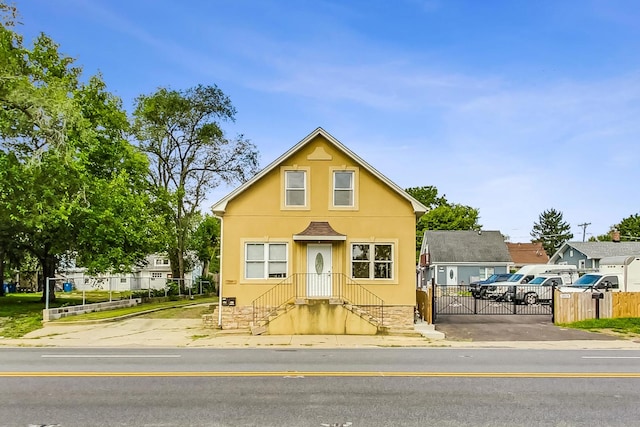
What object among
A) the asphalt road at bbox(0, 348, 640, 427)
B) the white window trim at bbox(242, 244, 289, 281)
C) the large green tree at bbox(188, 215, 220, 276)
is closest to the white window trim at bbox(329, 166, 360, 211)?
the white window trim at bbox(242, 244, 289, 281)

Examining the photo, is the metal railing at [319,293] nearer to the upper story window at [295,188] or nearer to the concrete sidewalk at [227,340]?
the concrete sidewalk at [227,340]

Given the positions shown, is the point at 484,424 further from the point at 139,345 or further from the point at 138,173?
the point at 138,173

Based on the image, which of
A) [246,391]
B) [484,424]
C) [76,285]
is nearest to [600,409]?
[484,424]

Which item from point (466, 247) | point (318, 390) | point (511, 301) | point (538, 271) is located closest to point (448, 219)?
point (466, 247)

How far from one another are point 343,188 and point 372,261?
317 cm

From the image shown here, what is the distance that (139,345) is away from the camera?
59.0ft

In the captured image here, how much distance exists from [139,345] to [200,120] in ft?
104

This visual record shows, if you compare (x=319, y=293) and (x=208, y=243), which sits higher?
(x=208, y=243)

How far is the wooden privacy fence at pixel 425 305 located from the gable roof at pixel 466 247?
1225 inches

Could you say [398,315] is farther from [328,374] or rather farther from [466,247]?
[466,247]

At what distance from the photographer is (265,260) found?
2259 centimetres

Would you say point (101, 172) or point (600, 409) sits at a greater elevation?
point (101, 172)

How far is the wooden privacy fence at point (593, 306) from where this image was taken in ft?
79.0

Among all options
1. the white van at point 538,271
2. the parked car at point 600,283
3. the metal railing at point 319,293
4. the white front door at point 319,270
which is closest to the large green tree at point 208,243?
the white van at point 538,271
